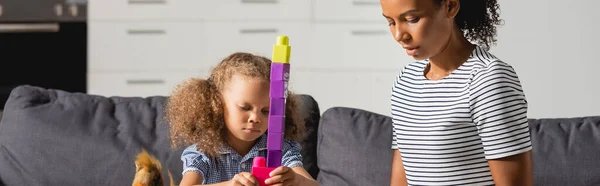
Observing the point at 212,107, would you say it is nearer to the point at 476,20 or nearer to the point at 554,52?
the point at 476,20

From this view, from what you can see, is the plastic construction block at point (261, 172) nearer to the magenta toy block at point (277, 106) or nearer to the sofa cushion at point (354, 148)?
the magenta toy block at point (277, 106)

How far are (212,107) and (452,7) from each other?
809 mm

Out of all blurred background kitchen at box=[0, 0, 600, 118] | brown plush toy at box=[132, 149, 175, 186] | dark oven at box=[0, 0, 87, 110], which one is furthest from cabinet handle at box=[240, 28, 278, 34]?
brown plush toy at box=[132, 149, 175, 186]

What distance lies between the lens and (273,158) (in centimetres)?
159

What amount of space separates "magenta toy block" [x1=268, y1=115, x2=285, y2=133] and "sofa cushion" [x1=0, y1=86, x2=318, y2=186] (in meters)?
0.93

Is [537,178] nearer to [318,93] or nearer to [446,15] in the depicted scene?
[446,15]

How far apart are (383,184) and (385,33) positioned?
2.35 m

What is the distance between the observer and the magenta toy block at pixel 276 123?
1.51 metres

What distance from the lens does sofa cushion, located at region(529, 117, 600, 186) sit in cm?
232

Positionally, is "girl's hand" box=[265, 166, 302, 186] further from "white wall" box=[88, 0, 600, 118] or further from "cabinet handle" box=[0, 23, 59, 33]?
"cabinet handle" box=[0, 23, 59, 33]

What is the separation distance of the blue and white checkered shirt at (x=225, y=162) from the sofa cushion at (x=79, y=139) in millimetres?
264

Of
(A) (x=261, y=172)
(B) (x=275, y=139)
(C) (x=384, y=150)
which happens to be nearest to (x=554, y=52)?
(C) (x=384, y=150)

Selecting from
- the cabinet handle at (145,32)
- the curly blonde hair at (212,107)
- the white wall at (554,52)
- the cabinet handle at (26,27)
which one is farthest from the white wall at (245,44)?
the curly blonde hair at (212,107)

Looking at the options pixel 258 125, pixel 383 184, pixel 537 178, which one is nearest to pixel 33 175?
pixel 258 125
